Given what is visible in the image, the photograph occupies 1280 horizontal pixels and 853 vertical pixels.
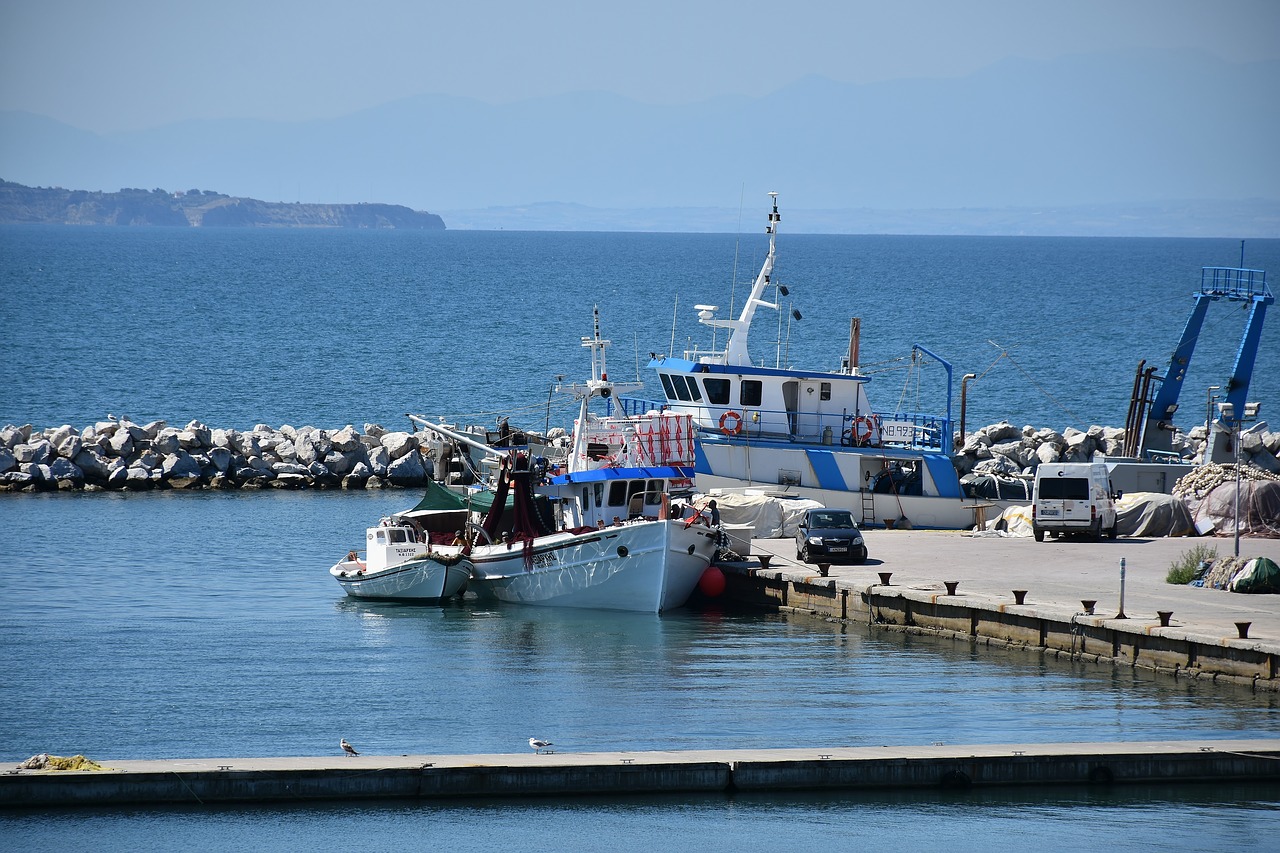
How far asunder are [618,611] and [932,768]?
1389cm

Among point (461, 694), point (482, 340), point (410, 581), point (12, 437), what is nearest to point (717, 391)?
point (410, 581)

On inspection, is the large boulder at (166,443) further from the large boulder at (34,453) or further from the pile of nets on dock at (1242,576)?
the pile of nets on dock at (1242,576)

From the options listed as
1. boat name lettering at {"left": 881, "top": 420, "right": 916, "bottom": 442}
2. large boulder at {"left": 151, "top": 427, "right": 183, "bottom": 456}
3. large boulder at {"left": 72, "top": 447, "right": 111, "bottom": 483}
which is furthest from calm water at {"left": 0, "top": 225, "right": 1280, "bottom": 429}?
large boulder at {"left": 72, "top": 447, "right": 111, "bottom": 483}

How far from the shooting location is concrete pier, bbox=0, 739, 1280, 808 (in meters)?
19.7

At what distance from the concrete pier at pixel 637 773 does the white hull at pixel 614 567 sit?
1196 centimetres

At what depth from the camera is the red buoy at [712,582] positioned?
34.2 m

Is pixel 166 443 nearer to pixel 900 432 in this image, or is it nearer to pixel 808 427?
pixel 808 427

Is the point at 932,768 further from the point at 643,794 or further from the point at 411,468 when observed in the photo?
the point at 411,468

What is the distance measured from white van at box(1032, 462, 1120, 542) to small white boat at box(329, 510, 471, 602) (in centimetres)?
1341

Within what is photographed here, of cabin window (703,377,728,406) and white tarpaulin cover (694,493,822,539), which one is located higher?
cabin window (703,377,728,406)

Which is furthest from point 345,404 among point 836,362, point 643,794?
point 643,794

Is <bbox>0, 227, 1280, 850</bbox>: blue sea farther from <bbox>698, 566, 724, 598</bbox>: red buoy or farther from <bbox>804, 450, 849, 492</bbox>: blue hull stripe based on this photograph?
<bbox>804, 450, 849, 492</bbox>: blue hull stripe

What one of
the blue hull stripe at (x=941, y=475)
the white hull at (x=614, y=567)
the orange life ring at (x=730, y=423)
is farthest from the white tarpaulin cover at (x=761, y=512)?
the blue hull stripe at (x=941, y=475)

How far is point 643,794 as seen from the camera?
2017cm
